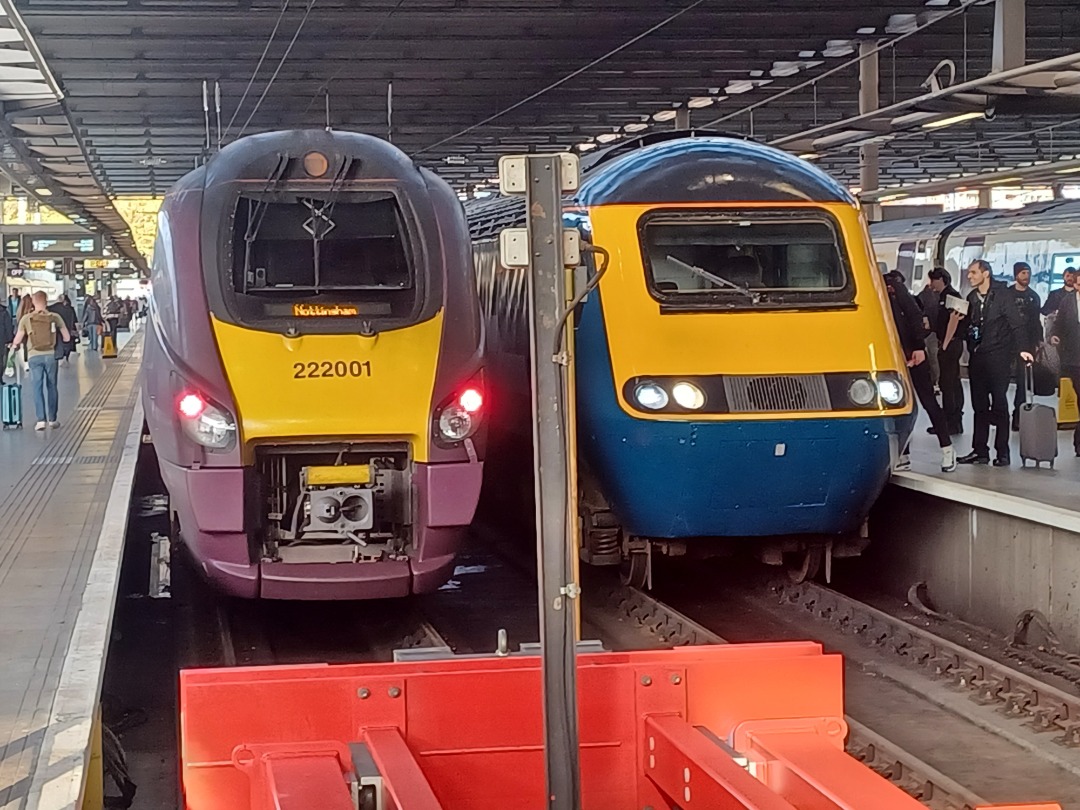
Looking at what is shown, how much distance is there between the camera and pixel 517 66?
19.1 m

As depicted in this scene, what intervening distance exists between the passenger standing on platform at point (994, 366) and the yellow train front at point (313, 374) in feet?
16.6

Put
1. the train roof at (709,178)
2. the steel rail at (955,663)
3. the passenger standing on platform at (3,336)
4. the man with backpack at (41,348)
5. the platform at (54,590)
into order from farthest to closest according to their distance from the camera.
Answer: the passenger standing on platform at (3,336)
the man with backpack at (41,348)
the train roof at (709,178)
the steel rail at (955,663)
the platform at (54,590)

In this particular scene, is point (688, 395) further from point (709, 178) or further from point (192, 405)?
point (192, 405)

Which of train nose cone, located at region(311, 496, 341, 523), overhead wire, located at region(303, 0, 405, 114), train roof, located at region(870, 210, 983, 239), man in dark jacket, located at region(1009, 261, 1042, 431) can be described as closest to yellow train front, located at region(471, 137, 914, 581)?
train nose cone, located at region(311, 496, 341, 523)

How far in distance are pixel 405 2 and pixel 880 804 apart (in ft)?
40.1

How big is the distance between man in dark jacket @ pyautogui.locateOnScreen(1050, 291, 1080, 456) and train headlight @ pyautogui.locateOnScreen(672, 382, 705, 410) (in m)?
4.99

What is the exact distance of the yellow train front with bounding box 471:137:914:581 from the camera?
349 inches

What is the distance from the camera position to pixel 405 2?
15.0m

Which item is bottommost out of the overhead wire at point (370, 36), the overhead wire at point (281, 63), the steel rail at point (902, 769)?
the steel rail at point (902, 769)

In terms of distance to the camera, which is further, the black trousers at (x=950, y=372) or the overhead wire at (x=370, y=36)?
the overhead wire at (x=370, y=36)

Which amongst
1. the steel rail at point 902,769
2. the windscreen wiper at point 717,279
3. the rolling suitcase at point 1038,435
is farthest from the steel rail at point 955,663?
the rolling suitcase at point 1038,435

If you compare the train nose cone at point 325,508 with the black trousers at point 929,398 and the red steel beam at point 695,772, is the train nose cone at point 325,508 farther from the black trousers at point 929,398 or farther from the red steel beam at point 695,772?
the black trousers at point 929,398

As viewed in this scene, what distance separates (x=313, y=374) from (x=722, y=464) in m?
2.45

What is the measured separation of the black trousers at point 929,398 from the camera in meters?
11.2
